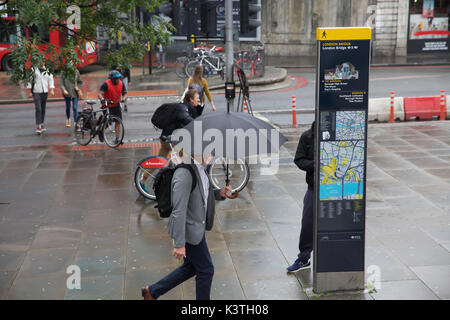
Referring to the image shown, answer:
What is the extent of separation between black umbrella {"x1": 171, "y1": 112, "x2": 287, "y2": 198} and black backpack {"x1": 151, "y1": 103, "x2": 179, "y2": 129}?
3.14 m

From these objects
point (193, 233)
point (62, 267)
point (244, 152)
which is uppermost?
point (244, 152)

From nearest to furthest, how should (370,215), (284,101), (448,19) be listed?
(370,215) → (284,101) → (448,19)

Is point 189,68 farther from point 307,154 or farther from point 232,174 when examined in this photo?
point 307,154

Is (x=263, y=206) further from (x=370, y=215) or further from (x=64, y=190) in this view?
(x=64, y=190)

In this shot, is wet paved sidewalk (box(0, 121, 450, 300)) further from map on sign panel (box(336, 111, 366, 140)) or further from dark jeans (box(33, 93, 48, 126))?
dark jeans (box(33, 93, 48, 126))

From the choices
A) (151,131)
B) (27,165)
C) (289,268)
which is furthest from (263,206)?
(151,131)

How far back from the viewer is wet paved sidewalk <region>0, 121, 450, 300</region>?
6.26m

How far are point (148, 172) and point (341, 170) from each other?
4.18m

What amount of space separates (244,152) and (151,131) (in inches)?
407

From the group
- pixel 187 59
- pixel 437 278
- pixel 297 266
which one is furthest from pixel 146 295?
pixel 187 59

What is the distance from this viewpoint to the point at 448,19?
34594mm

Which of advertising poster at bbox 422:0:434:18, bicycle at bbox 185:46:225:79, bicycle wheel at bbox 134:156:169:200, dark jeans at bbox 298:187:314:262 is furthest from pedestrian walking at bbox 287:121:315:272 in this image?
advertising poster at bbox 422:0:434:18

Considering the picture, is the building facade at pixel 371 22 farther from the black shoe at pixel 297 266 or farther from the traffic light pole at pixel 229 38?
the black shoe at pixel 297 266

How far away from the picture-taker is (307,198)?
A: 660 cm
